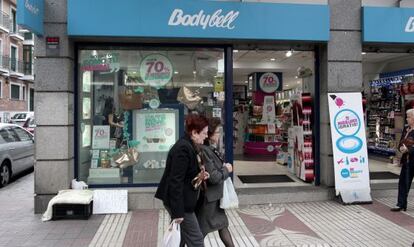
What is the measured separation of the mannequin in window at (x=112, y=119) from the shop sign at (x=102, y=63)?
0.57 meters

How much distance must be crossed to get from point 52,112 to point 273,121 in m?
9.35

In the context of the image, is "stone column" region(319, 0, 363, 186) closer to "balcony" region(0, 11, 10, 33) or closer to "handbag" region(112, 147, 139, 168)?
"handbag" region(112, 147, 139, 168)

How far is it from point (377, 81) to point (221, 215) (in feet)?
39.5

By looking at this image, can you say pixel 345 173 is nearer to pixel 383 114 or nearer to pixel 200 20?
pixel 200 20

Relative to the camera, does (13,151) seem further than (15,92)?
No

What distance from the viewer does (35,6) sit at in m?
6.29

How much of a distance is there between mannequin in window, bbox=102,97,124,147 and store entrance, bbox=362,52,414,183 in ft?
23.1

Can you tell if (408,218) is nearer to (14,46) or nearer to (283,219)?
(283,219)

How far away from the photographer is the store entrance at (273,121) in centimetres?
848

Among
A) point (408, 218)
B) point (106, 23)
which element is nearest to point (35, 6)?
point (106, 23)

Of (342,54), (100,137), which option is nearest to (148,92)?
(100,137)

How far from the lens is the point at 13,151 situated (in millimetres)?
10117

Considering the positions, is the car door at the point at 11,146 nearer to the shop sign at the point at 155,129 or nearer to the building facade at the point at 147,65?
the building facade at the point at 147,65

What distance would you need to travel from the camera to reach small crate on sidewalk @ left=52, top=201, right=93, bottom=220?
638 centimetres
